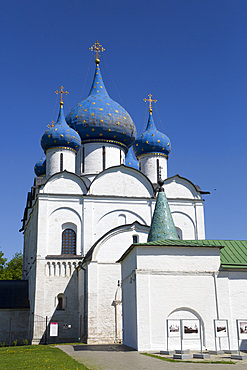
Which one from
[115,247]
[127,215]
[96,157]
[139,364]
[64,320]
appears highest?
[96,157]

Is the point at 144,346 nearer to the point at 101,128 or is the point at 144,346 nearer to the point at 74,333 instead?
the point at 74,333

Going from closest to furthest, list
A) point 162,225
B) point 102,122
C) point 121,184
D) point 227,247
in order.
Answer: point 227,247, point 162,225, point 121,184, point 102,122

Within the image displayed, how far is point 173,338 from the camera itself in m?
10.9

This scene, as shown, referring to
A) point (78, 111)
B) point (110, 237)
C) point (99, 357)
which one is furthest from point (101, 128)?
point (99, 357)

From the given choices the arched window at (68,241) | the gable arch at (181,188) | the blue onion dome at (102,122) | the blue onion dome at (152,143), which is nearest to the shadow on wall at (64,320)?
the arched window at (68,241)

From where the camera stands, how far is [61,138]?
21.1 metres

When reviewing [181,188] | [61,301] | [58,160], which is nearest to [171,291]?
[61,301]

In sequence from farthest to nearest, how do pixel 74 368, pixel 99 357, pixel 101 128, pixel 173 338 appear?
1. pixel 101 128
2. pixel 173 338
3. pixel 99 357
4. pixel 74 368

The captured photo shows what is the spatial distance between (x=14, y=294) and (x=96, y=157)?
24.3 feet

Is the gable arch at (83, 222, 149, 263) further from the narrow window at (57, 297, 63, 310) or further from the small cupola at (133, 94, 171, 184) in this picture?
the small cupola at (133, 94, 171, 184)

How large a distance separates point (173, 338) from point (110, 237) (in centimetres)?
715

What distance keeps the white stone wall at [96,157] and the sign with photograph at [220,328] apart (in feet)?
41.2

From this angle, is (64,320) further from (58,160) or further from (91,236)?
(58,160)

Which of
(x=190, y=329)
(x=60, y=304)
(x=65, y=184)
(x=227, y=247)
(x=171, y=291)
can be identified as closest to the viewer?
(x=190, y=329)
